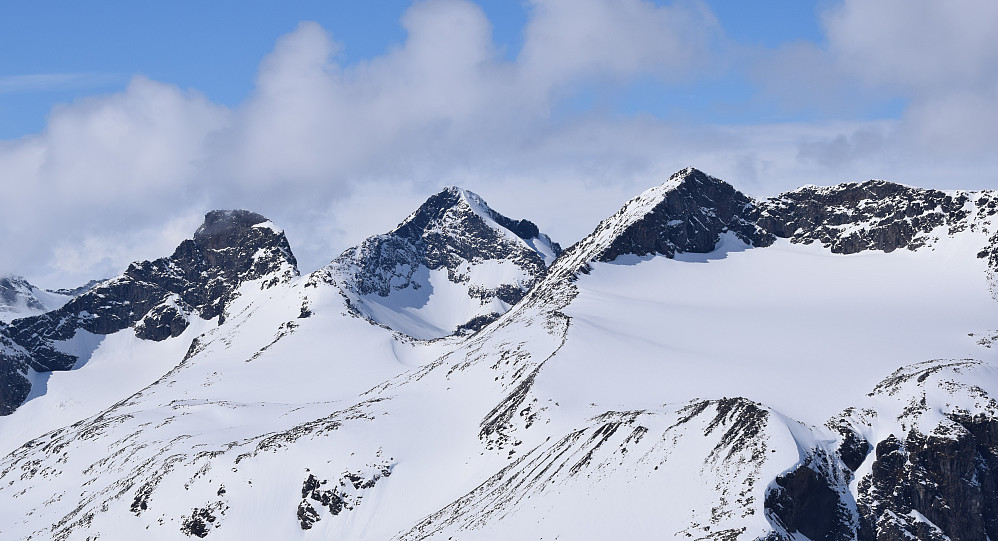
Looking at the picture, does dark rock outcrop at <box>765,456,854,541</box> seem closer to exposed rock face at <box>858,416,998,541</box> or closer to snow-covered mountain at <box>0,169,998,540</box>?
snow-covered mountain at <box>0,169,998,540</box>

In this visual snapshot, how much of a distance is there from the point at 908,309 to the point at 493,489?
98.0 m

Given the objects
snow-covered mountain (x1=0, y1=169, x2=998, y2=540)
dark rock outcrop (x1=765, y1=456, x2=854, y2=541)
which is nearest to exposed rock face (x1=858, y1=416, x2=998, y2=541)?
snow-covered mountain (x1=0, y1=169, x2=998, y2=540)

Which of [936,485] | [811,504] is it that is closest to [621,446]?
[811,504]

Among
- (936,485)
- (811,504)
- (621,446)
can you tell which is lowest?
(811,504)

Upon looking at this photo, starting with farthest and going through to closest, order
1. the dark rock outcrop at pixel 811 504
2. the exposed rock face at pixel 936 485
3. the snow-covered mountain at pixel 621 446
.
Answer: the exposed rock face at pixel 936 485
the snow-covered mountain at pixel 621 446
the dark rock outcrop at pixel 811 504

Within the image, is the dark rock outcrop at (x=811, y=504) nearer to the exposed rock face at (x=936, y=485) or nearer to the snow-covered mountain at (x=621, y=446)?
the snow-covered mountain at (x=621, y=446)

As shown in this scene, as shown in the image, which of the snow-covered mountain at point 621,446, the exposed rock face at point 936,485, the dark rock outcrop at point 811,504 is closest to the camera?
the dark rock outcrop at point 811,504

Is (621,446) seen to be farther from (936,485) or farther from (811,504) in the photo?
(936,485)

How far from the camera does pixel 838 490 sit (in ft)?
354

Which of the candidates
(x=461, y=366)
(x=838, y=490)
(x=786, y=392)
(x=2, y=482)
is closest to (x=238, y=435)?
(x=461, y=366)

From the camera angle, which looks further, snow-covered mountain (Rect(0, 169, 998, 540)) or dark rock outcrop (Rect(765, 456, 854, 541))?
snow-covered mountain (Rect(0, 169, 998, 540))

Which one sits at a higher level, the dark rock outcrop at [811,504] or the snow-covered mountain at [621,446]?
the snow-covered mountain at [621,446]

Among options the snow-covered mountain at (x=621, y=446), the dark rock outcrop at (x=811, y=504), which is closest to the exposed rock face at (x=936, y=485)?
the snow-covered mountain at (x=621, y=446)

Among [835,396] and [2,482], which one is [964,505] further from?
[2,482]
